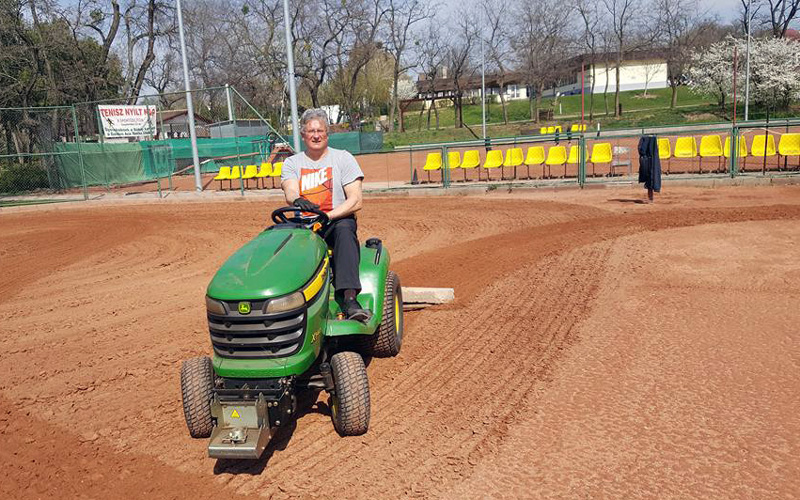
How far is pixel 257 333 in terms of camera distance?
3367 millimetres

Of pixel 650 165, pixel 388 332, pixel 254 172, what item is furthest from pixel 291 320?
pixel 254 172

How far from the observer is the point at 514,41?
5694 cm

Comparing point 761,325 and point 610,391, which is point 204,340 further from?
Result: point 761,325

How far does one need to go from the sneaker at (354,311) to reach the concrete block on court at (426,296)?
2.39 metres

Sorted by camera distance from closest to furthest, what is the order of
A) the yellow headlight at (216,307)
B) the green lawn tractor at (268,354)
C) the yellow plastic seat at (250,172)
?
the green lawn tractor at (268,354) < the yellow headlight at (216,307) < the yellow plastic seat at (250,172)

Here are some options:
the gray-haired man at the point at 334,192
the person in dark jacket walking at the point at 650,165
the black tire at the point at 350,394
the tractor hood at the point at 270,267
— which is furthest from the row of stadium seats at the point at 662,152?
the black tire at the point at 350,394

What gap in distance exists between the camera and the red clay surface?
3346 millimetres

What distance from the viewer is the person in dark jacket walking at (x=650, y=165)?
12897 mm

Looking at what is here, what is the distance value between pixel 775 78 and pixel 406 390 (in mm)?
50372

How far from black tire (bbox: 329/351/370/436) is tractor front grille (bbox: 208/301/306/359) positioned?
34 cm

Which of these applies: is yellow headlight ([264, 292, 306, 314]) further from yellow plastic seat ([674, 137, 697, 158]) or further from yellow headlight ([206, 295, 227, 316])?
yellow plastic seat ([674, 137, 697, 158])

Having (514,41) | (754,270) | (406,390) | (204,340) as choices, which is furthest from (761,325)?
(514,41)

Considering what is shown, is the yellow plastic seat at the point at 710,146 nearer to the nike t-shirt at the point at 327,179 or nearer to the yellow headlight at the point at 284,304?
the nike t-shirt at the point at 327,179

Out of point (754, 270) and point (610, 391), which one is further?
point (754, 270)
